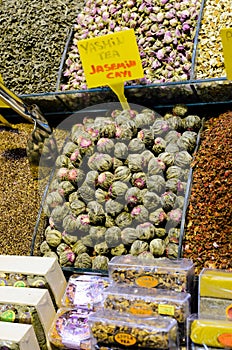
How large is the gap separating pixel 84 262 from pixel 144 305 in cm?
41

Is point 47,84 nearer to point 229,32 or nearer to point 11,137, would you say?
point 11,137

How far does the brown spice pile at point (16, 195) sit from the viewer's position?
2166mm

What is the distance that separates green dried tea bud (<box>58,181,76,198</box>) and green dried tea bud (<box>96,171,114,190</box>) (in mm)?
129

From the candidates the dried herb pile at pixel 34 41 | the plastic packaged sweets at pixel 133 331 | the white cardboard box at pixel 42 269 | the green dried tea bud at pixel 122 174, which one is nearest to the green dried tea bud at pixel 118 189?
the green dried tea bud at pixel 122 174

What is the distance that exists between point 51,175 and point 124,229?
1.59 ft

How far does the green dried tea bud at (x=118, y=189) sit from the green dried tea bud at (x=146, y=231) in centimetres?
15

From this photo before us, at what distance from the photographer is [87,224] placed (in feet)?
6.63

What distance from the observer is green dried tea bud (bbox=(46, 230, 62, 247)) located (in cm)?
204

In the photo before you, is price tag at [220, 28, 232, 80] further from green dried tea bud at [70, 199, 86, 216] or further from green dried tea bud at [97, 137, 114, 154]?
green dried tea bud at [70, 199, 86, 216]

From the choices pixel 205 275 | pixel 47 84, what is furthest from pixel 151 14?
pixel 205 275

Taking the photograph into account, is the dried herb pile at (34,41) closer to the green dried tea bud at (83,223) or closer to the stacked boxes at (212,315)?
the green dried tea bud at (83,223)

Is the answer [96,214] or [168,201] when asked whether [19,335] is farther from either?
[168,201]

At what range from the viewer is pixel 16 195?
2.32m

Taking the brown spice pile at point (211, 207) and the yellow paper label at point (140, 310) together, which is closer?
the yellow paper label at point (140, 310)
